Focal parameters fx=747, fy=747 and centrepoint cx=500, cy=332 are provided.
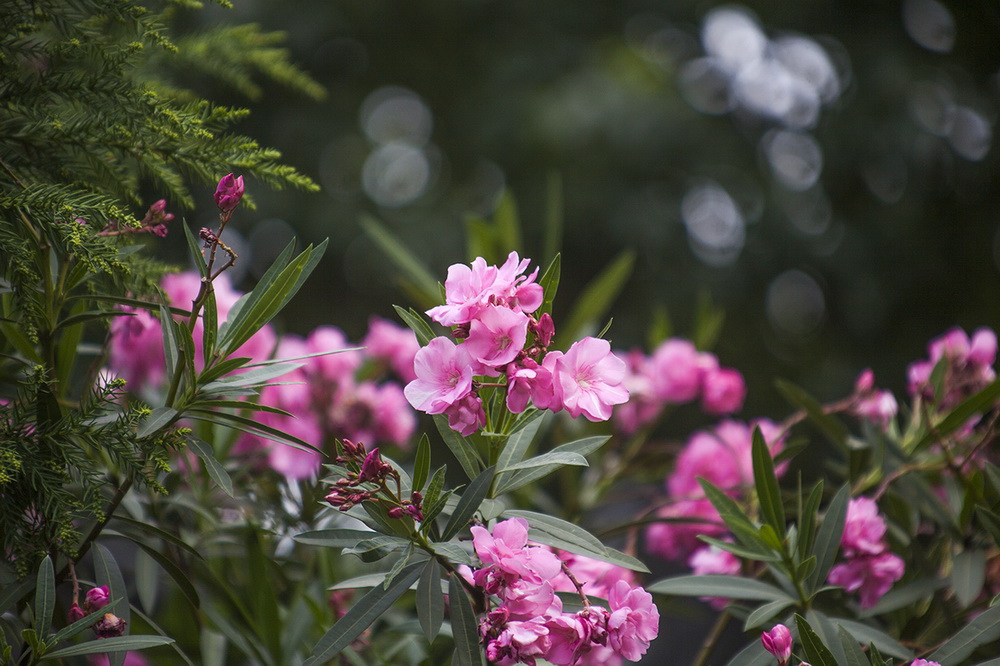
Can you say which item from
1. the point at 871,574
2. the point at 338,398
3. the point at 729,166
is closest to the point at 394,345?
the point at 338,398

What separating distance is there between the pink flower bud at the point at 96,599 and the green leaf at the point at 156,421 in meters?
0.10

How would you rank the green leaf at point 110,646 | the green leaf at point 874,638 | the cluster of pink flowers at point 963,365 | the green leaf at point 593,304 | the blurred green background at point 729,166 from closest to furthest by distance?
the green leaf at point 110,646
the green leaf at point 874,638
the cluster of pink flowers at point 963,365
the green leaf at point 593,304
the blurred green background at point 729,166

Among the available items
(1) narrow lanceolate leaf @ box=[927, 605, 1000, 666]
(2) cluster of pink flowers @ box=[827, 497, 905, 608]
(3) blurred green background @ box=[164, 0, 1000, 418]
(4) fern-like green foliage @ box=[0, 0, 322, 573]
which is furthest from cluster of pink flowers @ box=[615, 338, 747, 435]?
(3) blurred green background @ box=[164, 0, 1000, 418]

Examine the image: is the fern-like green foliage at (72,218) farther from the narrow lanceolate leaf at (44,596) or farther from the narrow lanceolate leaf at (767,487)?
the narrow lanceolate leaf at (767,487)

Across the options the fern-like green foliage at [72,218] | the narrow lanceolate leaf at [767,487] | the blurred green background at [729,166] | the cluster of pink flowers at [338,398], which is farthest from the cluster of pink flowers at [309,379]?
the blurred green background at [729,166]

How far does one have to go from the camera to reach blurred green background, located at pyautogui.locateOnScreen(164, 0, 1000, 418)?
293 centimetres

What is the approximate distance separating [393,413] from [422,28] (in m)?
3.27

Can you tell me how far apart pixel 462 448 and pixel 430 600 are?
10 centimetres

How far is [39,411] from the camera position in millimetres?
438

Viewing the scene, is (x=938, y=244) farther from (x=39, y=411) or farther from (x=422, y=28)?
(x=39, y=411)

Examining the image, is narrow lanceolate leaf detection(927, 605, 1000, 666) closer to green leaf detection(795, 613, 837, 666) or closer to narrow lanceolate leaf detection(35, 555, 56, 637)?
green leaf detection(795, 613, 837, 666)

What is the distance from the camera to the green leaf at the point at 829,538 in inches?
20.5

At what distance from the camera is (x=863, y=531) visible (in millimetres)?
586

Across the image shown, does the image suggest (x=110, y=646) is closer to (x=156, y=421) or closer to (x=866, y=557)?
(x=156, y=421)
